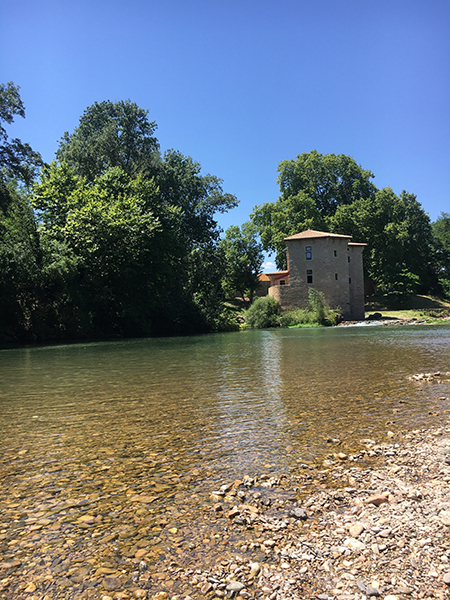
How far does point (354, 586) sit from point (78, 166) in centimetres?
4731

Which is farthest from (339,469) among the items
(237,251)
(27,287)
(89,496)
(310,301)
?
(237,251)

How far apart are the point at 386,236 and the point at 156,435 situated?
202ft

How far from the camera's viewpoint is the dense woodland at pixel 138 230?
98.1 feet

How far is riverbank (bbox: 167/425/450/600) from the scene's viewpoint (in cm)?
278

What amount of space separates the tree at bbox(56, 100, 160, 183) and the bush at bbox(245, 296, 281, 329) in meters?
18.6

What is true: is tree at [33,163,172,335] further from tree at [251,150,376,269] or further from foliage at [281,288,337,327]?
tree at [251,150,376,269]

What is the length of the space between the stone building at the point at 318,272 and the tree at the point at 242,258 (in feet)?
42.6

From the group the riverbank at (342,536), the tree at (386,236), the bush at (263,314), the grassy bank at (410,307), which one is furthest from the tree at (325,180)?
the riverbank at (342,536)

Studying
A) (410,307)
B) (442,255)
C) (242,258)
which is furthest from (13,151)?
(442,255)

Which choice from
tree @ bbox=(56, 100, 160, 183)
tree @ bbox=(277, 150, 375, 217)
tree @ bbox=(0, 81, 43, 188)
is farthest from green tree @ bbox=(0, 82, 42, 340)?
tree @ bbox=(277, 150, 375, 217)

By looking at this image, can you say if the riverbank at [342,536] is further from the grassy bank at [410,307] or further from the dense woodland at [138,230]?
the grassy bank at [410,307]

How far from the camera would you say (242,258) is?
66375 mm

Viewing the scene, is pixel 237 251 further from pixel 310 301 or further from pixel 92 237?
pixel 92 237

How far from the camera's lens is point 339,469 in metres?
4.84
